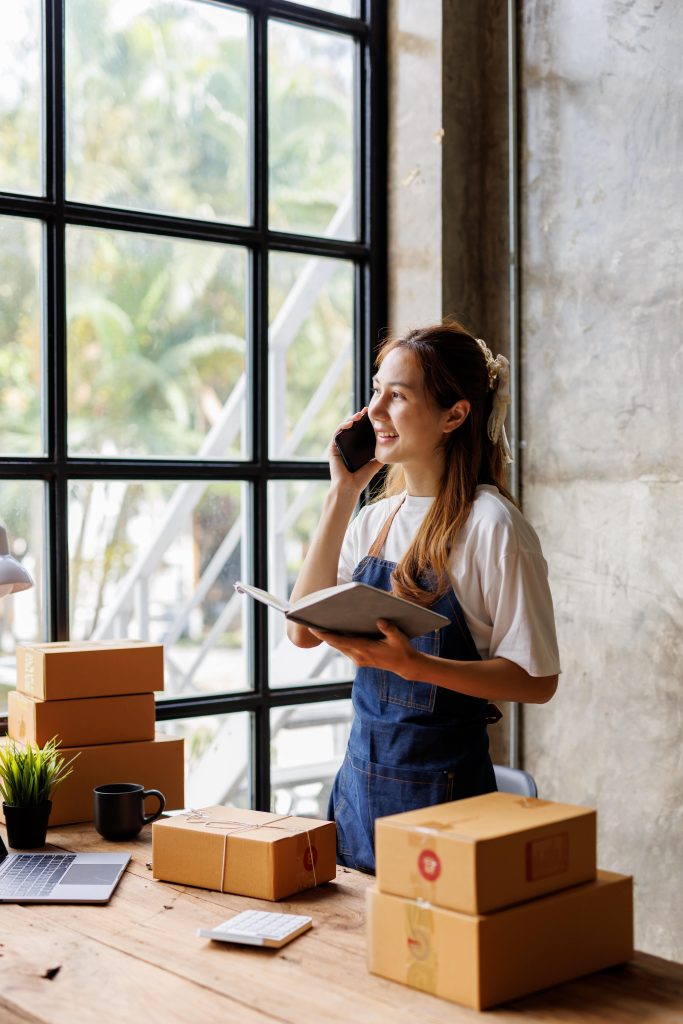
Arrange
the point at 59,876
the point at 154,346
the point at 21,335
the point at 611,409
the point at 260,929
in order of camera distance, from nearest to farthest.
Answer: the point at 260,929, the point at 59,876, the point at 21,335, the point at 611,409, the point at 154,346

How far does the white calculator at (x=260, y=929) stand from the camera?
162cm

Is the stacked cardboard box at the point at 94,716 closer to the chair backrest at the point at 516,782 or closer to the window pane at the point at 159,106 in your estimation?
the chair backrest at the point at 516,782

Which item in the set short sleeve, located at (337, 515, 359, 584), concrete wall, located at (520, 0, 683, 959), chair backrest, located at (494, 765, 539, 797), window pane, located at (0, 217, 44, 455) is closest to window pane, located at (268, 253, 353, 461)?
concrete wall, located at (520, 0, 683, 959)

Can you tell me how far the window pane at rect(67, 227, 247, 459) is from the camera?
10.5 feet

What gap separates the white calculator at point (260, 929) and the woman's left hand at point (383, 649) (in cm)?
49

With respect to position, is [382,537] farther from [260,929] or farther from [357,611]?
[260,929]

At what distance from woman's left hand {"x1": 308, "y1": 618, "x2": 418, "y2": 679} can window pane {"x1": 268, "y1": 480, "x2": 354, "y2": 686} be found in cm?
147

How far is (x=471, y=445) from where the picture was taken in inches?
97.1

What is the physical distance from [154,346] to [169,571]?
2.30 feet

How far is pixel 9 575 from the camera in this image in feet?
8.02

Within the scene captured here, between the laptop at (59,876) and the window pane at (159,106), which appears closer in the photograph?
the laptop at (59,876)

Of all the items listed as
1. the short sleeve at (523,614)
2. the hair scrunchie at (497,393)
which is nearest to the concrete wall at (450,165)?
the hair scrunchie at (497,393)

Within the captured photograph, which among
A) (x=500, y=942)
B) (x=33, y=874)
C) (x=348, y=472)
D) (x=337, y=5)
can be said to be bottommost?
(x=33, y=874)

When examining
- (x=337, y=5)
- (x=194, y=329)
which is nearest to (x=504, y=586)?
(x=194, y=329)
